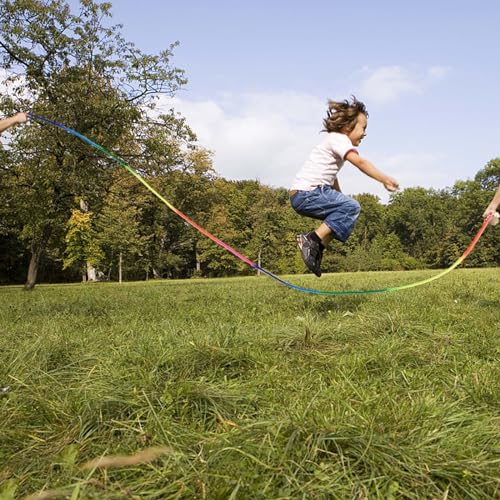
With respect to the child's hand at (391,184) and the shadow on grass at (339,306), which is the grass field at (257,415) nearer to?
the child's hand at (391,184)

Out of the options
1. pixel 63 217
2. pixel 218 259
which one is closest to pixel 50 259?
pixel 218 259

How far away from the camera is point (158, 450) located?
7.23 ft

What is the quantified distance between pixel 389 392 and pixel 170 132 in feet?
68.0

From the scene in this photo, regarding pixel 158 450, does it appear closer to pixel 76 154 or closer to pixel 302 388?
pixel 302 388

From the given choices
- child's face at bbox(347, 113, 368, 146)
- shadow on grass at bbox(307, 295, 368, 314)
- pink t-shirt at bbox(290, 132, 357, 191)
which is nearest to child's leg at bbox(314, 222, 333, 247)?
pink t-shirt at bbox(290, 132, 357, 191)

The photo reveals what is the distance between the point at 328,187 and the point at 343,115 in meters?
0.84

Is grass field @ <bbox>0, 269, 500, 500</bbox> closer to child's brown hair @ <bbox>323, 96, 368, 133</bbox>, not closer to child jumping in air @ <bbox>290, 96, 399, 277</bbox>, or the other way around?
child jumping in air @ <bbox>290, 96, 399, 277</bbox>

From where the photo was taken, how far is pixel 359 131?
5578mm

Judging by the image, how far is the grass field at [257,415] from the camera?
200 centimetres

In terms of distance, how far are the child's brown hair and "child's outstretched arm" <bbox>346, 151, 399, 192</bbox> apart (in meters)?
0.59

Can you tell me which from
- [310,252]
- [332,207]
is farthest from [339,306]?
[332,207]

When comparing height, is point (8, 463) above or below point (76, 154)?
below

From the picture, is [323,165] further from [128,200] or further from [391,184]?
[128,200]

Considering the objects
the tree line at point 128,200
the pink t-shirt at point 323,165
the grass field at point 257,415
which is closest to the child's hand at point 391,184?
the pink t-shirt at point 323,165
